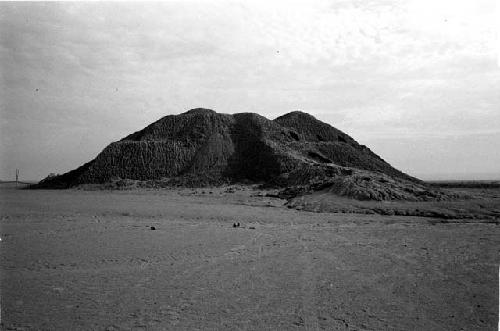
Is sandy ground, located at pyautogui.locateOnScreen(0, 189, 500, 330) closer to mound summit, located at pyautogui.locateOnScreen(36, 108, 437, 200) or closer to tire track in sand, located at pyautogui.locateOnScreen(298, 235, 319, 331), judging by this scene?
tire track in sand, located at pyautogui.locateOnScreen(298, 235, 319, 331)

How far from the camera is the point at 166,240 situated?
9.48m

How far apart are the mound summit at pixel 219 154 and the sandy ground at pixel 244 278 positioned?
20.3 meters

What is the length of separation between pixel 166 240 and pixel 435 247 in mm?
6544

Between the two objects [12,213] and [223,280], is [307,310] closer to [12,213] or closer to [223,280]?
[223,280]

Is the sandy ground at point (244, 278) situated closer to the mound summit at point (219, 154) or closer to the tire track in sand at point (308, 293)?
the tire track in sand at point (308, 293)

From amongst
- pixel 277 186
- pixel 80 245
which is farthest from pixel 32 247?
pixel 277 186

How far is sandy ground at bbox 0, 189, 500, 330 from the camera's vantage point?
4719mm

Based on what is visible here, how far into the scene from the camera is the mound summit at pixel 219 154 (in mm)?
35562

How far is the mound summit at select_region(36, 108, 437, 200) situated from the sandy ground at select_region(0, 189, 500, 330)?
66.7 ft

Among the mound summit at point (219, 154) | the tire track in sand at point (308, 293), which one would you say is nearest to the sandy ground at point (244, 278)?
the tire track in sand at point (308, 293)

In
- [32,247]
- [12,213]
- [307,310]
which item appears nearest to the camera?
[307,310]

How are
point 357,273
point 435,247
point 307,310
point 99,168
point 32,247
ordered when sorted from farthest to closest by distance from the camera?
point 99,168 → point 435,247 → point 32,247 → point 357,273 → point 307,310

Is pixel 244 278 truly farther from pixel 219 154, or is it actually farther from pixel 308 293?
pixel 219 154

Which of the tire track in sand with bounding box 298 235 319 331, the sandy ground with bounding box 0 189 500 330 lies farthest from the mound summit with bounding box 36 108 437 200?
the tire track in sand with bounding box 298 235 319 331
